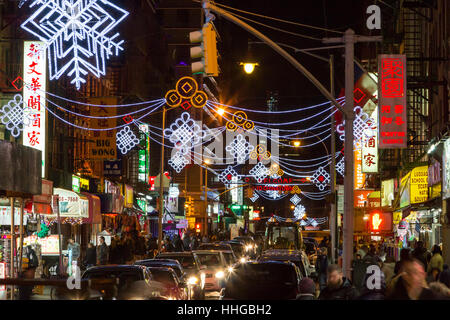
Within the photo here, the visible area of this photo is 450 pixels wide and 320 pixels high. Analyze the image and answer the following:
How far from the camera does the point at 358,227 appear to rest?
34594 mm

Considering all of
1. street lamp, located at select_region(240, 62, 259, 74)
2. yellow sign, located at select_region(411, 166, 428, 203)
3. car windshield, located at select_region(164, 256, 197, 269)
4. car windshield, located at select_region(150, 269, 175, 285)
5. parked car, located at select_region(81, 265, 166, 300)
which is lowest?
car windshield, located at select_region(164, 256, 197, 269)

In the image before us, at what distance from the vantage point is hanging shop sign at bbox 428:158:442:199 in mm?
25578

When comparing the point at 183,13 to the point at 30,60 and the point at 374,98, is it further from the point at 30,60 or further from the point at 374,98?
the point at 30,60

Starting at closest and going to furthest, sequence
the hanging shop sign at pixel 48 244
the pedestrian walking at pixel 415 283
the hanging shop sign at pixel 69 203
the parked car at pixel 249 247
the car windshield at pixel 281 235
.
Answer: the pedestrian walking at pixel 415 283, the hanging shop sign at pixel 48 244, the hanging shop sign at pixel 69 203, the parked car at pixel 249 247, the car windshield at pixel 281 235

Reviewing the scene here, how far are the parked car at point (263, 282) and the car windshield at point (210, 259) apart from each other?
10.0 meters

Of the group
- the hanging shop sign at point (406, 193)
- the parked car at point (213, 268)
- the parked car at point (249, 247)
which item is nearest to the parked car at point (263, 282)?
the parked car at point (213, 268)

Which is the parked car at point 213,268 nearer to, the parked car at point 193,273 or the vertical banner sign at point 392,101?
the parked car at point 193,273

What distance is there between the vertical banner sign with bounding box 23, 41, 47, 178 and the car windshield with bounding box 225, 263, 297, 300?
15686mm

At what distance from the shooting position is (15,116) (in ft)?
93.7

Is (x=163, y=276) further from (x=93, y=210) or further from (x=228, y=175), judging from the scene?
(x=228, y=175)

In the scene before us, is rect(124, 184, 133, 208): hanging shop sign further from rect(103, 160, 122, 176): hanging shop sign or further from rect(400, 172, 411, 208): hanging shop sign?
rect(400, 172, 411, 208): hanging shop sign

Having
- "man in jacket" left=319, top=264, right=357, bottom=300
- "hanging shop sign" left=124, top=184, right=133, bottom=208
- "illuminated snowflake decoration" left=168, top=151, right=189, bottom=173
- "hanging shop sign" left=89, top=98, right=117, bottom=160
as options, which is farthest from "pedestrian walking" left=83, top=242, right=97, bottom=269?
"illuminated snowflake decoration" left=168, top=151, right=189, bottom=173

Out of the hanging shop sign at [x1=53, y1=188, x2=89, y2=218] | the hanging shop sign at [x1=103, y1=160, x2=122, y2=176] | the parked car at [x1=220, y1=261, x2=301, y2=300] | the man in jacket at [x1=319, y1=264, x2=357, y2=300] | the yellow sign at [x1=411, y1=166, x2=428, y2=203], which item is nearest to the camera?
the man in jacket at [x1=319, y1=264, x2=357, y2=300]

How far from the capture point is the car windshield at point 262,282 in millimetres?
14703
